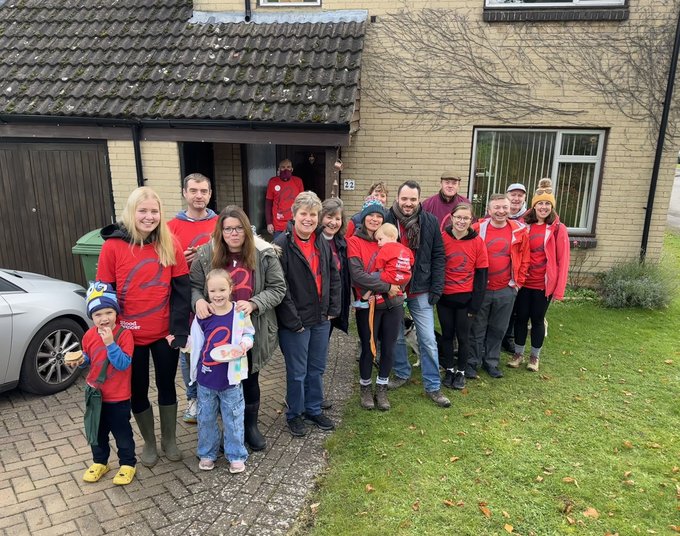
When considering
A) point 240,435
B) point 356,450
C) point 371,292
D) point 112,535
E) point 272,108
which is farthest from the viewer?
point 272,108

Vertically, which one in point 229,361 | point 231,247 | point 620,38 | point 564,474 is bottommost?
point 564,474

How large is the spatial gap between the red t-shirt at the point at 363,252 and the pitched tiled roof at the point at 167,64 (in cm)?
220

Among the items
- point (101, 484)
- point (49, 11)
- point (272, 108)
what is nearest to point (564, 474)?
point (101, 484)

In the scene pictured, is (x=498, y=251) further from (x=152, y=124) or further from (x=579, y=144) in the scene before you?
(x=152, y=124)

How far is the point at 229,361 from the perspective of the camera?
348 centimetres

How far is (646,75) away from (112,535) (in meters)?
8.58

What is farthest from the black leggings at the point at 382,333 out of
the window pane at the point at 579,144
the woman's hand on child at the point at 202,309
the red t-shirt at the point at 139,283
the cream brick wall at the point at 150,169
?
the window pane at the point at 579,144

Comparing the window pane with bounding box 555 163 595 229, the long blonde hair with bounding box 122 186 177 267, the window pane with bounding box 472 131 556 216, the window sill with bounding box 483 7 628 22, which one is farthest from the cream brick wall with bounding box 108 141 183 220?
the window pane with bounding box 555 163 595 229

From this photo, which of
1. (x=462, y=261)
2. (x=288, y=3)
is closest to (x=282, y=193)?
(x=288, y=3)

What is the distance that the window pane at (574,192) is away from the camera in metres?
8.09

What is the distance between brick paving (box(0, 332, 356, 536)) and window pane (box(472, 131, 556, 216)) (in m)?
5.30

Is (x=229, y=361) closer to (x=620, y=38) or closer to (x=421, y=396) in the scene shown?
(x=421, y=396)

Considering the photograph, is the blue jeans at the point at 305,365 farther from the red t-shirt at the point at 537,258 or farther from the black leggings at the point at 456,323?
the red t-shirt at the point at 537,258

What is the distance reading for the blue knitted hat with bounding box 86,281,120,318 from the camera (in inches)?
127
